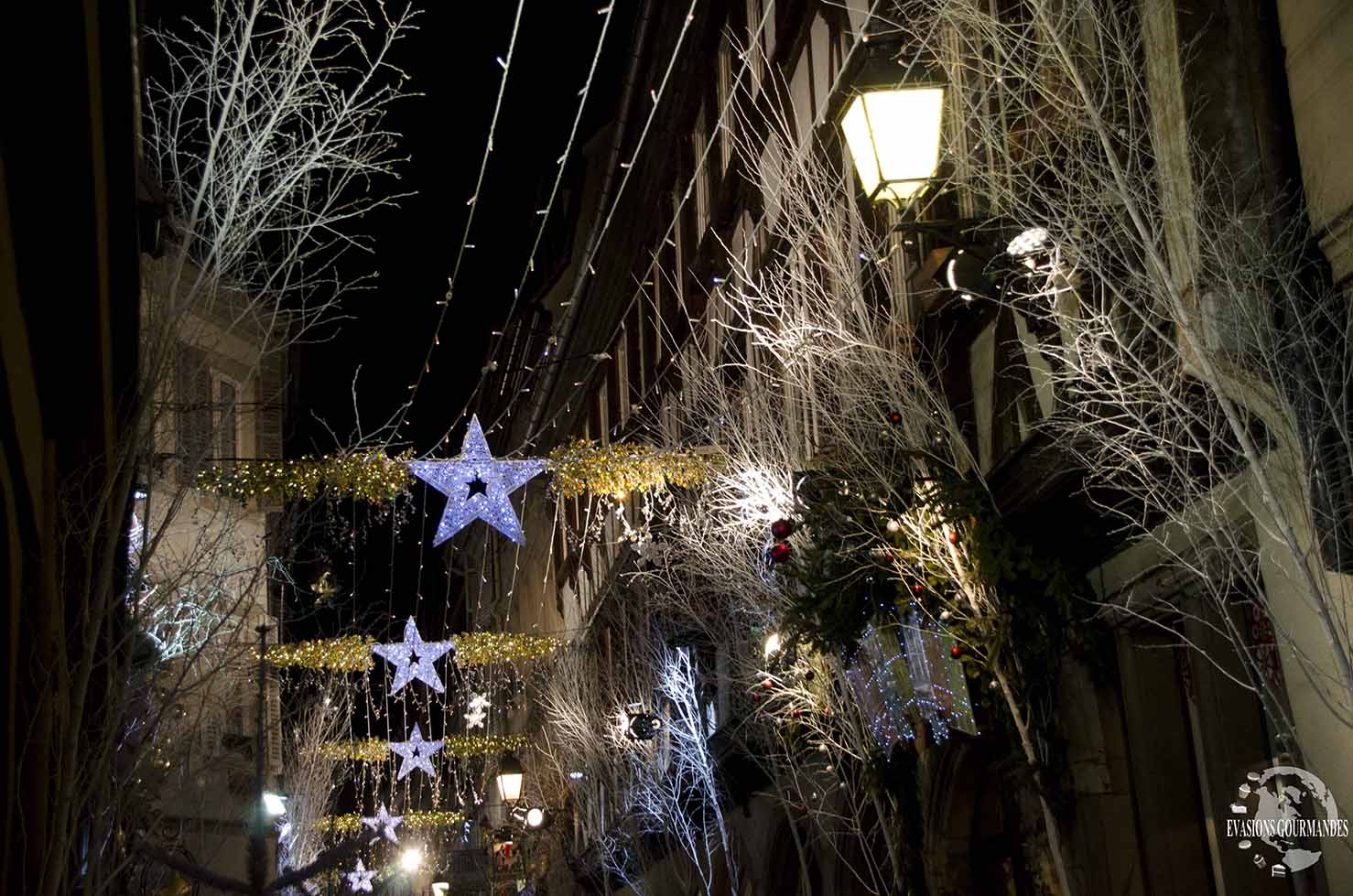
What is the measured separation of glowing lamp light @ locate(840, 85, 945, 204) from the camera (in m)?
9.02

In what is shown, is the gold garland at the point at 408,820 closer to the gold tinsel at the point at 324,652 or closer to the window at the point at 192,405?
the window at the point at 192,405

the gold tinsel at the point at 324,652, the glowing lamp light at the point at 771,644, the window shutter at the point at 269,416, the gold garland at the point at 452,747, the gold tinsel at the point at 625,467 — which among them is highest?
the window shutter at the point at 269,416

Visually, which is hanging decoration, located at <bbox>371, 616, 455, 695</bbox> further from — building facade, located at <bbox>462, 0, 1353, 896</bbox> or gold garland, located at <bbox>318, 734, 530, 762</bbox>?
gold garland, located at <bbox>318, 734, 530, 762</bbox>

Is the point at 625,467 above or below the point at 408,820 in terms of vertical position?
above

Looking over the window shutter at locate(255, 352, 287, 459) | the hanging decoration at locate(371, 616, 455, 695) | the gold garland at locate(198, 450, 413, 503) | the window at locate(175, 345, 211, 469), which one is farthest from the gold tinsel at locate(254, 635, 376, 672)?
the window shutter at locate(255, 352, 287, 459)

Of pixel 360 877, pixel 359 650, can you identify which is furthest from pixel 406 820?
pixel 359 650

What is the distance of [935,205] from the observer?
514 inches

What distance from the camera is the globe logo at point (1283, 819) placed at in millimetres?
7332

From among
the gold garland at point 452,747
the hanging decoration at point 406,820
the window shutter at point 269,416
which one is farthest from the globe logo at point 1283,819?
the hanging decoration at point 406,820

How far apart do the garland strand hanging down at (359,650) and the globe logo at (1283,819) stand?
1560 centimetres

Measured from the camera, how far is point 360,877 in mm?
45281

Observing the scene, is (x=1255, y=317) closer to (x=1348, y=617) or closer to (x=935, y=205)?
(x=1348, y=617)

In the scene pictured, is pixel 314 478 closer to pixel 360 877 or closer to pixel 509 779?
pixel 509 779

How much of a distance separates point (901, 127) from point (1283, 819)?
4.40 metres
